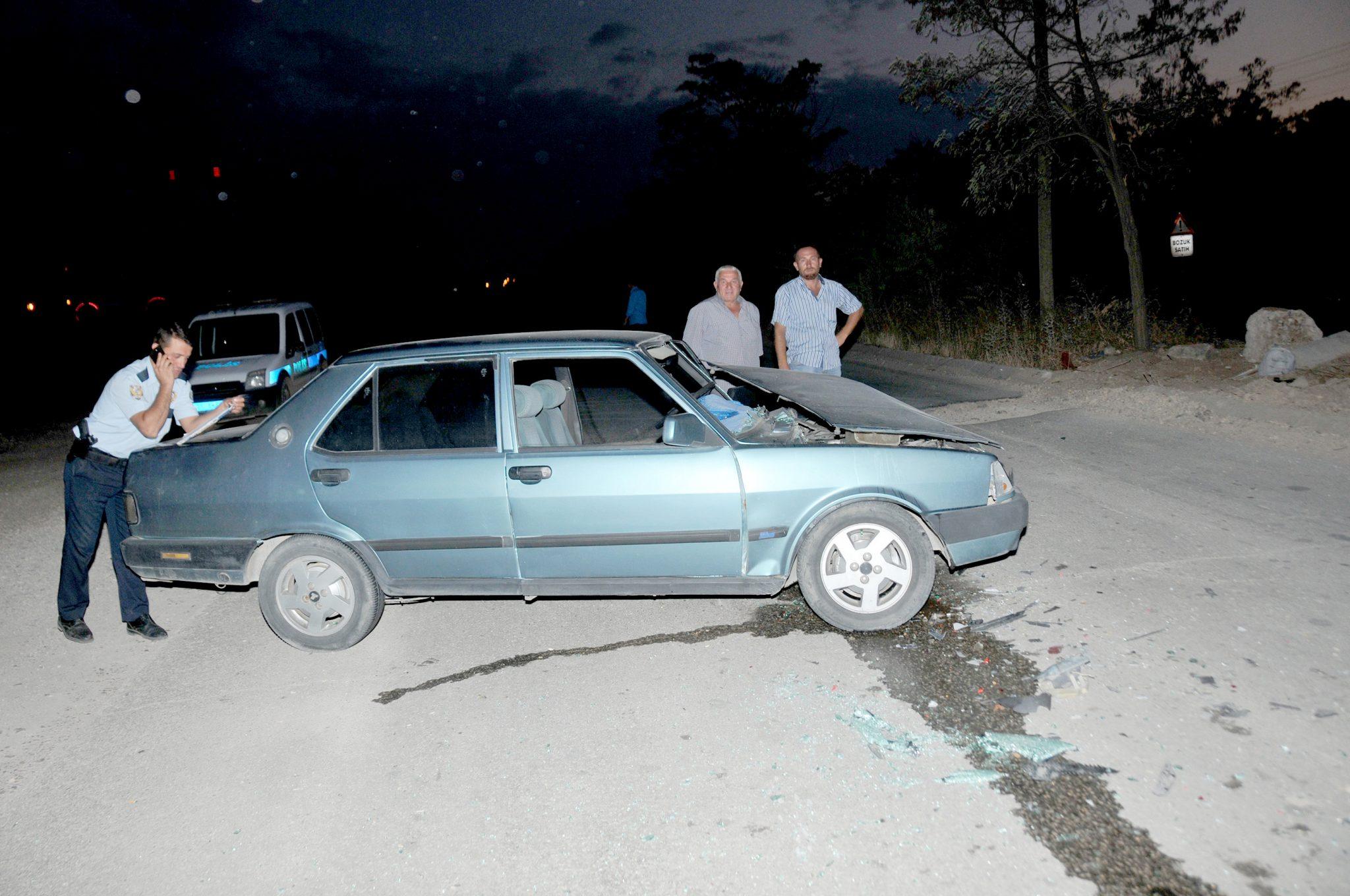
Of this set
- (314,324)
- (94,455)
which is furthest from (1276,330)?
(314,324)

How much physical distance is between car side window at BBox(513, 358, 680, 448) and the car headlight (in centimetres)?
171

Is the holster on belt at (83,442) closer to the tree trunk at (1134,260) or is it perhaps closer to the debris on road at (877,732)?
the debris on road at (877,732)

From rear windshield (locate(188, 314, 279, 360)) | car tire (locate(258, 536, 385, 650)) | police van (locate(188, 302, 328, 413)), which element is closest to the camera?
car tire (locate(258, 536, 385, 650))

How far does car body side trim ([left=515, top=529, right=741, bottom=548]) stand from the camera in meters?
4.59

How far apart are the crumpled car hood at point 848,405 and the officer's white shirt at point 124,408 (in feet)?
12.0

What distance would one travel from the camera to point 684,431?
14.9 ft

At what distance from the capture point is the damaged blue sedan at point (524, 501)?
4.58 meters

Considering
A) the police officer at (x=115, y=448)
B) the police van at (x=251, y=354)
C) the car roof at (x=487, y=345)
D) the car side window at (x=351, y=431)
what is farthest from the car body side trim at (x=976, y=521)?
the police van at (x=251, y=354)

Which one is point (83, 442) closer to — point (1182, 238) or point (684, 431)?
point (684, 431)

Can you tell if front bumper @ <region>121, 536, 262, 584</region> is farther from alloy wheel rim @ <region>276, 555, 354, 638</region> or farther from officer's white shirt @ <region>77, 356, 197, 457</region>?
officer's white shirt @ <region>77, 356, 197, 457</region>

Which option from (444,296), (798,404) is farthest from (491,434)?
(444,296)

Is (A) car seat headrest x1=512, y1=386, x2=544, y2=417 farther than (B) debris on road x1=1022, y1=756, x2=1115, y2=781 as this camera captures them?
Yes

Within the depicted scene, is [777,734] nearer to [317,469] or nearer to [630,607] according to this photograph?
[630,607]

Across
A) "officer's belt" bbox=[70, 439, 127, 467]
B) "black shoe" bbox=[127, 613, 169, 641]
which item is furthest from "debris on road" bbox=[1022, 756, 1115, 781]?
"officer's belt" bbox=[70, 439, 127, 467]
